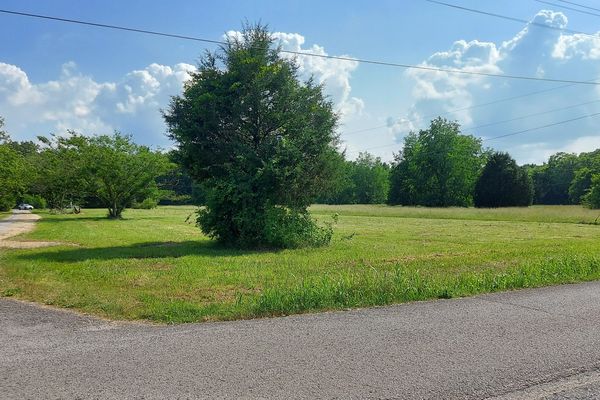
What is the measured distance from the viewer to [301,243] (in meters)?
17.6

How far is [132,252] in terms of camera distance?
52.4 ft

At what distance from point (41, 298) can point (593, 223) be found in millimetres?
38640

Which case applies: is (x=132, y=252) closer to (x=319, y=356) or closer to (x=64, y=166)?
(x=319, y=356)

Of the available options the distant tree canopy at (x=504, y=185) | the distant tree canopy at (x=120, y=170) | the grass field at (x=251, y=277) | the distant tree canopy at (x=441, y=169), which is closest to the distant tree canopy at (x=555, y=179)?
the distant tree canopy at (x=441, y=169)

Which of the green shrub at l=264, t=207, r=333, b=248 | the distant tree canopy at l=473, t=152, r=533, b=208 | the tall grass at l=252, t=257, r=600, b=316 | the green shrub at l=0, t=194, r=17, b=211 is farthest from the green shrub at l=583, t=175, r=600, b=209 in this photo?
the green shrub at l=0, t=194, r=17, b=211

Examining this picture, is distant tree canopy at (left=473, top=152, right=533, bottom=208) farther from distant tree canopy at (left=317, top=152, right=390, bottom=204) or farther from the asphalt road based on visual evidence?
the asphalt road

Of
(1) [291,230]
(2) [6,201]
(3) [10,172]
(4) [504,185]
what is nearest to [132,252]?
(1) [291,230]

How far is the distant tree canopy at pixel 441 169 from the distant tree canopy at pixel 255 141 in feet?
239

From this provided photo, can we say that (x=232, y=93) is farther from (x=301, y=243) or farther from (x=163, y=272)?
(x=163, y=272)

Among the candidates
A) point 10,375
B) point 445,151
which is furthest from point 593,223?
point 445,151

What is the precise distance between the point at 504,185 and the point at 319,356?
78931mm

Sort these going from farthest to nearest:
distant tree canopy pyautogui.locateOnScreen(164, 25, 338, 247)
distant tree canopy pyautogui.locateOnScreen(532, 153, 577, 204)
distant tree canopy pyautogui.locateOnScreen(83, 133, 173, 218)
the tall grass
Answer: distant tree canopy pyautogui.locateOnScreen(532, 153, 577, 204), distant tree canopy pyautogui.locateOnScreen(83, 133, 173, 218), distant tree canopy pyautogui.locateOnScreen(164, 25, 338, 247), the tall grass

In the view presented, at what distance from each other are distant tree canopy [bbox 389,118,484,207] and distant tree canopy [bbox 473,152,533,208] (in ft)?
25.7

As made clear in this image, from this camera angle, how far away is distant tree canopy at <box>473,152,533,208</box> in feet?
251
